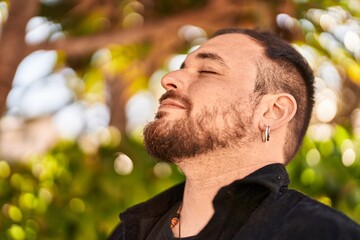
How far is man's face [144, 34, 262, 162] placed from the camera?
1844 mm

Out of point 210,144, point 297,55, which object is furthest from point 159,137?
point 297,55

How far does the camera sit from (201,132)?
184cm

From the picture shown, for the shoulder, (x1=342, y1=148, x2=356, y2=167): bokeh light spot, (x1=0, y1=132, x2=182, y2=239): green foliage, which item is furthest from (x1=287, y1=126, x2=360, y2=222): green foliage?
the shoulder

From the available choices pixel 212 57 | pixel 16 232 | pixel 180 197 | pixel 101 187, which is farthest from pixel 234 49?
pixel 16 232

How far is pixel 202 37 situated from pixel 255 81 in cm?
273

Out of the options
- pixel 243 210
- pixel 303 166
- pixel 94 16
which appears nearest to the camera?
pixel 243 210

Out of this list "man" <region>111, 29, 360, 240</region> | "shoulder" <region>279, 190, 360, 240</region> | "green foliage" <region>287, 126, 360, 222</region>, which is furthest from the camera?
"green foliage" <region>287, 126, 360, 222</region>

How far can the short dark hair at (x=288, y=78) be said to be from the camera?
77.9 inches

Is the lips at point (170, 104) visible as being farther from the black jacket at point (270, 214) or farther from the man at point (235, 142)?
the black jacket at point (270, 214)

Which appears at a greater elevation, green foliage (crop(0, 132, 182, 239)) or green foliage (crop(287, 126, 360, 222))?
green foliage (crop(287, 126, 360, 222))

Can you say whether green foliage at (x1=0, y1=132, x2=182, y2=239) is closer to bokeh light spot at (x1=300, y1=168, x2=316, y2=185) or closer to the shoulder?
bokeh light spot at (x1=300, y1=168, x2=316, y2=185)

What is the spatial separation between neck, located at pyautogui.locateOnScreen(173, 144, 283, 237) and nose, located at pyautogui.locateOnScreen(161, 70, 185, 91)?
0.75 feet

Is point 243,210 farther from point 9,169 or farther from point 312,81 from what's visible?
point 9,169

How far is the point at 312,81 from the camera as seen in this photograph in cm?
213
